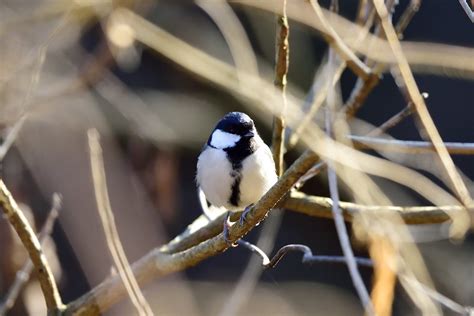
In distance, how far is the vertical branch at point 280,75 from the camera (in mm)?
1937

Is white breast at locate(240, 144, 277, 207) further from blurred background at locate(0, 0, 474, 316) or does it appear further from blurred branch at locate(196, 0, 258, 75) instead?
blurred background at locate(0, 0, 474, 316)

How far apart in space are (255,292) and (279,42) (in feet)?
6.89

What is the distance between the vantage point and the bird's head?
7.65 feet

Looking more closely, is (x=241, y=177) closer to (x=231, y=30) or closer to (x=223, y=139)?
(x=223, y=139)

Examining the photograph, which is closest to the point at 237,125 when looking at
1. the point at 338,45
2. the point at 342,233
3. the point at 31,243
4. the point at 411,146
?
the point at 338,45

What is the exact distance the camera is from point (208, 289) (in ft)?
13.1

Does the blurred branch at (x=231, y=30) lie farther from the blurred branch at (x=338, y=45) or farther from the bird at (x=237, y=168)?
the blurred branch at (x=338, y=45)

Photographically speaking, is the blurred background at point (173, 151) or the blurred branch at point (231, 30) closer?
the blurred branch at point (231, 30)

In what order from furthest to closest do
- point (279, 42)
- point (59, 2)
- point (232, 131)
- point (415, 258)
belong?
point (415, 258), point (59, 2), point (232, 131), point (279, 42)

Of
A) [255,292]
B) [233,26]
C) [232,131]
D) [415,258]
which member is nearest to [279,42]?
[232,131]

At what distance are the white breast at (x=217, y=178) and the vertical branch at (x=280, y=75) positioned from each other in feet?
0.48

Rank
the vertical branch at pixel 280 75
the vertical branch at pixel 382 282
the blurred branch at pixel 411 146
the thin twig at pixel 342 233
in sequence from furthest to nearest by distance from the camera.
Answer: the vertical branch at pixel 280 75
the blurred branch at pixel 411 146
the vertical branch at pixel 382 282
the thin twig at pixel 342 233

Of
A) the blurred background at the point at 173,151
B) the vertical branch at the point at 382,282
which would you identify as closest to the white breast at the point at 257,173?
the vertical branch at the point at 382,282

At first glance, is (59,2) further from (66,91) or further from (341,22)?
(341,22)
